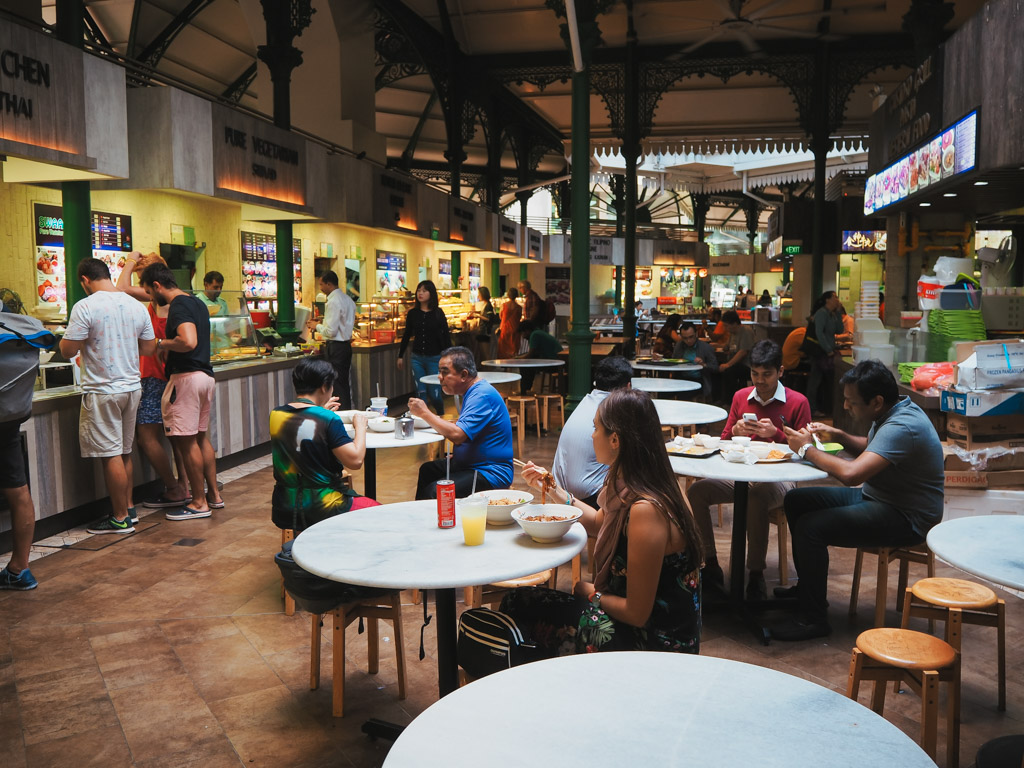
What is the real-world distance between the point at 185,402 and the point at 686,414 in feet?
11.4

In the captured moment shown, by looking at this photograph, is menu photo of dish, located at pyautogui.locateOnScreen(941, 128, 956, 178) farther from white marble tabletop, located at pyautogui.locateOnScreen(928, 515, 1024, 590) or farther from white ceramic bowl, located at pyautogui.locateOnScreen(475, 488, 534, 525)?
white ceramic bowl, located at pyautogui.locateOnScreen(475, 488, 534, 525)

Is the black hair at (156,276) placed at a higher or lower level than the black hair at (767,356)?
higher

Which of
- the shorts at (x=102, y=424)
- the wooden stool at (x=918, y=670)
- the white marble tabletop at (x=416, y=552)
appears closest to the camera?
the white marble tabletop at (x=416, y=552)

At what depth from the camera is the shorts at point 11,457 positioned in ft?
13.4

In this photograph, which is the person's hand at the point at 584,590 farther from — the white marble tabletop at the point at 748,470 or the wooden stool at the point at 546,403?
the wooden stool at the point at 546,403

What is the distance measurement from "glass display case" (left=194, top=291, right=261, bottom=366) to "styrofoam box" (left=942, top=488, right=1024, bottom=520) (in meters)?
5.74

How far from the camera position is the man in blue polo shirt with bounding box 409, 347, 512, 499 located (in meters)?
4.05

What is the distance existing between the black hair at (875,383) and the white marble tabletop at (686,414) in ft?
3.94

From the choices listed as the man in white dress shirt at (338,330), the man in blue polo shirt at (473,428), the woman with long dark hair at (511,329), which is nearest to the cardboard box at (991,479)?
the man in blue polo shirt at (473,428)

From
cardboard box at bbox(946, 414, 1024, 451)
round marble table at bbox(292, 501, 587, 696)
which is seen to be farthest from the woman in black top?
round marble table at bbox(292, 501, 587, 696)

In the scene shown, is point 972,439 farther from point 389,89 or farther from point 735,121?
point 389,89

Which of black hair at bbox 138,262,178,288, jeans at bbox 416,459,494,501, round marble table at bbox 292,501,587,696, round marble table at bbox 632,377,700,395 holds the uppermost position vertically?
black hair at bbox 138,262,178,288

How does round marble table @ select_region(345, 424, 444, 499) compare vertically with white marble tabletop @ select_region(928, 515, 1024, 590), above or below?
above

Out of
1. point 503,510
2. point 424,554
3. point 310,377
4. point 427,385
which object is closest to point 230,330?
point 427,385
